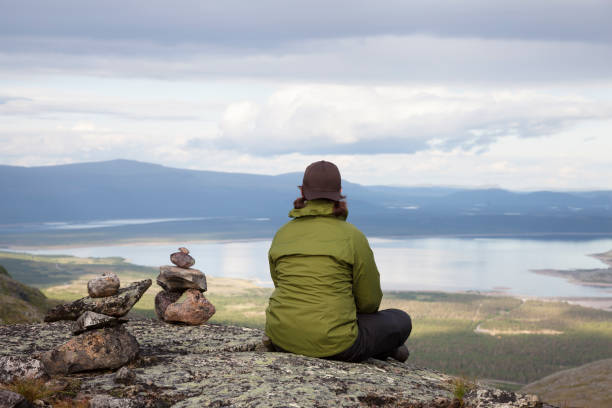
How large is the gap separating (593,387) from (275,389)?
61.7 feet

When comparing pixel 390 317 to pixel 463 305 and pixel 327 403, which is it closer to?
pixel 327 403

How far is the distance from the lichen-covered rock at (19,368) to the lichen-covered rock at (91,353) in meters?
0.36

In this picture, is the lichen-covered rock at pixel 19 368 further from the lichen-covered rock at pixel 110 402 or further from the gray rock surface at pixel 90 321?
the lichen-covered rock at pixel 110 402

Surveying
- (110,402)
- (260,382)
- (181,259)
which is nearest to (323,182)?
(260,382)

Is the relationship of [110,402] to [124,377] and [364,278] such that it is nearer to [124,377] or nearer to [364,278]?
[124,377]

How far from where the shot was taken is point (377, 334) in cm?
1062

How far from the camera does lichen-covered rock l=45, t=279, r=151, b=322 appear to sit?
10.5 meters

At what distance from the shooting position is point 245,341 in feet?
41.3

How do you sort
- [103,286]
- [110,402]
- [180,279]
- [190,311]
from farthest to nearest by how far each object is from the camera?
[180,279]
[190,311]
[103,286]
[110,402]

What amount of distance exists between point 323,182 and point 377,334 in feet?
9.03

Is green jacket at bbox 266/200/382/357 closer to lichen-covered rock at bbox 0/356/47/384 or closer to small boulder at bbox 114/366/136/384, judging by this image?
small boulder at bbox 114/366/136/384

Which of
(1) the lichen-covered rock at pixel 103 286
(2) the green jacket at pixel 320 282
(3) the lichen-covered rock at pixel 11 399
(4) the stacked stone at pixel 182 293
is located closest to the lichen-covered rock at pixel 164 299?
(4) the stacked stone at pixel 182 293

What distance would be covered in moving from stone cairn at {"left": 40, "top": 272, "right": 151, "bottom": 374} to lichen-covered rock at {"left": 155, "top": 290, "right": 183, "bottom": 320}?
3.61m

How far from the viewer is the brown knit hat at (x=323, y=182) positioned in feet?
33.2
